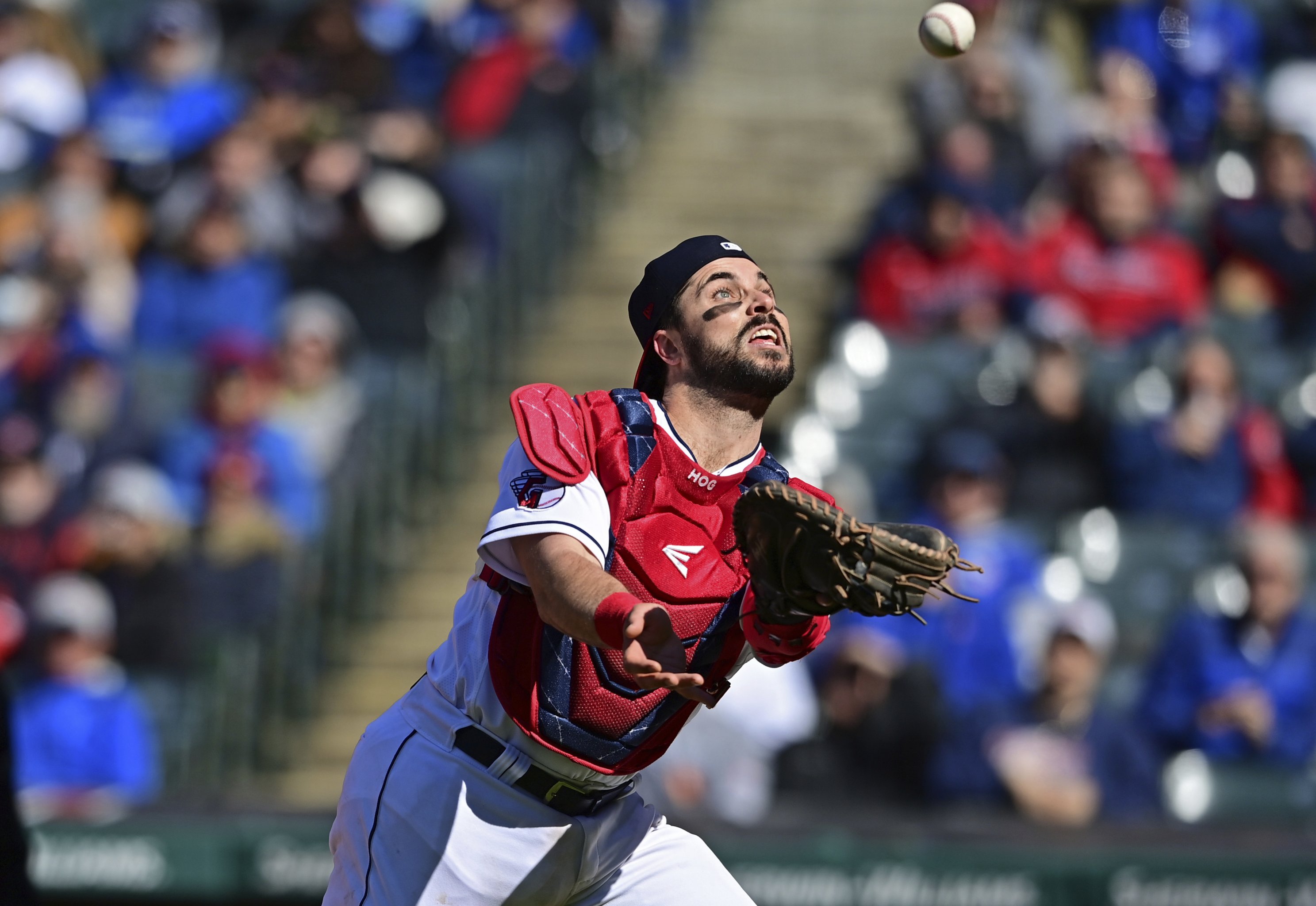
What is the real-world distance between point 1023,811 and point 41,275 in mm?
6514

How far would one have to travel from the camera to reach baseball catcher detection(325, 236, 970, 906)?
13.1 ft

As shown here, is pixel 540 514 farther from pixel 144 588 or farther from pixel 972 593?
pixel 144 588

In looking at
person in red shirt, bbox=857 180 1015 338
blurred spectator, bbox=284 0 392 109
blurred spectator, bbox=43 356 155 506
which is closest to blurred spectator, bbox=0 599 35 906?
blurred spectator, bbox=43 356 155 506

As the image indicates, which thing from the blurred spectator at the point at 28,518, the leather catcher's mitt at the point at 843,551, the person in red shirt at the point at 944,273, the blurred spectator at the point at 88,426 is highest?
the leather catcher's mitt at the point at 843,551

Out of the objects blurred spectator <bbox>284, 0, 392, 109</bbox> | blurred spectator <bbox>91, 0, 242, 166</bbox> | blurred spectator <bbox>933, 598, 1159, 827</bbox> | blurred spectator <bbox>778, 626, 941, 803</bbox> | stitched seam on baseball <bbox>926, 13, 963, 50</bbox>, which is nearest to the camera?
stitched seam on baseball <bbox>926, 13, 963, 50</bbox>

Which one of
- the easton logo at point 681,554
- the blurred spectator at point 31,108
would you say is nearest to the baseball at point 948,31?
the easton logo at point 681,554

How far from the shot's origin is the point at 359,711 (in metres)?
9.29

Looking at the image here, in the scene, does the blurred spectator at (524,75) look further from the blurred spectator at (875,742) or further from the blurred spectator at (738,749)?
the blurred spectator at (875,742)

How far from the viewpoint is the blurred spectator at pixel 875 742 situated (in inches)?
296

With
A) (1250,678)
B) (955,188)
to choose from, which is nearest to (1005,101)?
(955,188)

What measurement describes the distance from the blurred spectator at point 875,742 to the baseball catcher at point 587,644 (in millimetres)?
3235

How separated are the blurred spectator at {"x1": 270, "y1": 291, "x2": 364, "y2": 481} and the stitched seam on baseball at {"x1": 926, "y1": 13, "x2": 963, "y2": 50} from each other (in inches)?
198

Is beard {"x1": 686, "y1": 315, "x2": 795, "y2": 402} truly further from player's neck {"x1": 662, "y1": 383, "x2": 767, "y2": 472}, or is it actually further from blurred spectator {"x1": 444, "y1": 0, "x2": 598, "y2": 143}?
blurred spectator {"x1": 444, "y1": 0, "x2": 598, "y2": 143}

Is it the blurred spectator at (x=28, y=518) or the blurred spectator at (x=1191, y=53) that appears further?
the blurred spectator at (x=1191, y=53)
